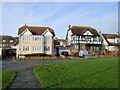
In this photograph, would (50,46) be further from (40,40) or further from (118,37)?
(118,37)

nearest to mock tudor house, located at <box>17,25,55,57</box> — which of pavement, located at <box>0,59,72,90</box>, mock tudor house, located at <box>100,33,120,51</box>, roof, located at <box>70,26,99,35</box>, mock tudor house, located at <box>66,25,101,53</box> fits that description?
mock tudor house, located at <box>66,25,101,53</box>

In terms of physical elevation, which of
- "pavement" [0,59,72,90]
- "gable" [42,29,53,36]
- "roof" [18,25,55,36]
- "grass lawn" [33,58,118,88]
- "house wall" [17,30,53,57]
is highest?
"roof" [18,25,55,36]

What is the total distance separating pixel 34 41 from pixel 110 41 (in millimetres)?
32328

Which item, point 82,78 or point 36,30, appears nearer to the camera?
point 82,78

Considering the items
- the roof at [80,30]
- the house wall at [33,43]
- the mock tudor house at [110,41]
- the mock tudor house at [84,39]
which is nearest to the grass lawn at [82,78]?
the house wall at [33,43]

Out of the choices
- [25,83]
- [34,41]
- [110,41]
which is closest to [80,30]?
[110,41]

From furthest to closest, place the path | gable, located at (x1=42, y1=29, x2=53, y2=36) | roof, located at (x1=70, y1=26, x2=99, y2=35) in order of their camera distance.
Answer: roof, located at (x1=70, y1=26, x2=99, y2=35)
gable, located at (x1=42, y1=29, x2=53, y2=36)
the path

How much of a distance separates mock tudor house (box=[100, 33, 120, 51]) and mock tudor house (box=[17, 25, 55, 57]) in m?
22.7

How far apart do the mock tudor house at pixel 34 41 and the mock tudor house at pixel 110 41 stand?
74.6 feet

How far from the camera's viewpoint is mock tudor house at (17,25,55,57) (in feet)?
209

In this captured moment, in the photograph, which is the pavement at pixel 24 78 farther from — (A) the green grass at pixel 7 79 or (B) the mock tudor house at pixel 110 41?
(B) the mock tudor house at pixel 110 41

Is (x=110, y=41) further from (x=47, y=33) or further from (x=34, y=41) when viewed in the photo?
(x=34, y=41)

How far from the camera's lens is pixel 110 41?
84.6 m

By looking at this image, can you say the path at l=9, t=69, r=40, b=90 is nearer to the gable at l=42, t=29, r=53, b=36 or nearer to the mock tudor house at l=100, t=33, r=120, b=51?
the gable at l=42, t=29, r=53, b=36
